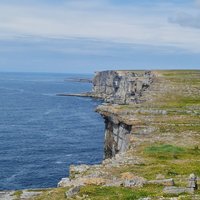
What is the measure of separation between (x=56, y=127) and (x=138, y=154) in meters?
112

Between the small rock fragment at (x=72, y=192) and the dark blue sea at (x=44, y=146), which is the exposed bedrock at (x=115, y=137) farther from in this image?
the small rock fragment at (x=72, y=192)

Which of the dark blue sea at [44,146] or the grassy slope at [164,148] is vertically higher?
the grassy slope at [164,148]

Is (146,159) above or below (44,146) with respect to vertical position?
above

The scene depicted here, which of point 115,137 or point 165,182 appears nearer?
point 165,182

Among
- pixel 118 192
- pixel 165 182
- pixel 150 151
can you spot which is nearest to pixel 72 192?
pixel 118 192

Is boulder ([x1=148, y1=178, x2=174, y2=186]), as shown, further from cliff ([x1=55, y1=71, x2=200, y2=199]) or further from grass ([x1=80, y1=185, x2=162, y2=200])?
grass ([x1=80, y1=185, x2=162, y2=200])

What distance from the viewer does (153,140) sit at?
47781mm

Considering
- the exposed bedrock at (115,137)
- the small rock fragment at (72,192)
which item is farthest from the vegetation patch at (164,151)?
the small rock fragment at (72,192)

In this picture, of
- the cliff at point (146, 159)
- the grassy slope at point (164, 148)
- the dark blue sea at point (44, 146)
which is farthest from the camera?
the dark blue sea at point (44, 146)

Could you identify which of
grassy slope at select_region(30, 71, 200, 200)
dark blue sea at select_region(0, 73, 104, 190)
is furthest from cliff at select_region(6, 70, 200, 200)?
dark blue sea at select_region(0, 73, 104, 190)

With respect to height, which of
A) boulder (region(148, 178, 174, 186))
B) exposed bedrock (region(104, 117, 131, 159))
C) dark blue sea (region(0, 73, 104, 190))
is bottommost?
dark blue sea (region(0, 73, 104, 190))

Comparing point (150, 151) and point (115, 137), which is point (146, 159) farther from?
point (115, 137)

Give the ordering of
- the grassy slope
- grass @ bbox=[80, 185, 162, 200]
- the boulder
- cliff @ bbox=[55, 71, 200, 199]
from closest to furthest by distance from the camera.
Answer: grass @ bbox=[80, 185, 162, 200] < the grassy slope < the boulder < cliff @ bbox=[55, 71, 200, 199]

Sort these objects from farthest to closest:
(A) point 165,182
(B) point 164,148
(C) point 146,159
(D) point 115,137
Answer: (D) point 115,137 → (B) point 164,148 → (C) point 146,159 → (A) point 165,182
